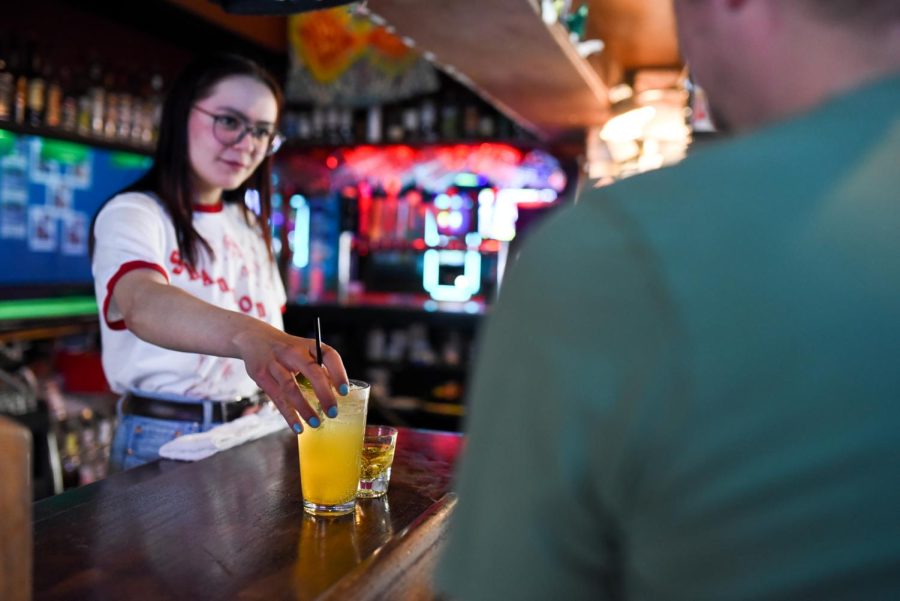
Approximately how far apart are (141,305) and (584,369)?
121 cm

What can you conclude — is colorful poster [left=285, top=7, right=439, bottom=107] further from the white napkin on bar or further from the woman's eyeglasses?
the white napkin on bar

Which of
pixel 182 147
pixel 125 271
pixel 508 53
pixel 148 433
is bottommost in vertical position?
pixel 148 433

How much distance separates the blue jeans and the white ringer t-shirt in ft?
0.20

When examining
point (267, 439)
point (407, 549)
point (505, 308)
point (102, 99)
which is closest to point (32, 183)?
point (102, 99)

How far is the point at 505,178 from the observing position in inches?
196

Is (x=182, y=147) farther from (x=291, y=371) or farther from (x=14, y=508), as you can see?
(x=14, y=508)

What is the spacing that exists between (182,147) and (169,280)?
1.11 feet

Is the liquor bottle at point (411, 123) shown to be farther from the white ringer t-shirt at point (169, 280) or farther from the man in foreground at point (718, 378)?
the man in foreground at point (718, 378)

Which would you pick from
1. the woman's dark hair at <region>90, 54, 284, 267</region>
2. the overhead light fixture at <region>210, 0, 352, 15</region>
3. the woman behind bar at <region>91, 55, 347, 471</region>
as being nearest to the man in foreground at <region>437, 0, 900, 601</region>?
the woman behind bar at <region>91, 55, 347, 471</region>

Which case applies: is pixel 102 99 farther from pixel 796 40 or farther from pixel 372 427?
pixel 796 40

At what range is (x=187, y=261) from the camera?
1751 mm

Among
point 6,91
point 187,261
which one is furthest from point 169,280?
point 6,91

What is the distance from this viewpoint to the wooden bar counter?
2.88ft

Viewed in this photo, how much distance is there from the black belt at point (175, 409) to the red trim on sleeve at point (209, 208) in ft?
1.51
